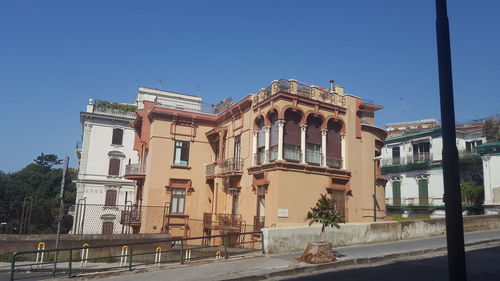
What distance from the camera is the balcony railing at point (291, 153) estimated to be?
2144 centimetres

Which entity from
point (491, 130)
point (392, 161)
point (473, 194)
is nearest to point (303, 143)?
point (473, 194)

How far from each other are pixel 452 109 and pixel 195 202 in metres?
24.4

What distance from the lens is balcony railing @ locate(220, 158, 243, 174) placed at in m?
24.7

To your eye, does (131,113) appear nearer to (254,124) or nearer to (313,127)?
(254,124)

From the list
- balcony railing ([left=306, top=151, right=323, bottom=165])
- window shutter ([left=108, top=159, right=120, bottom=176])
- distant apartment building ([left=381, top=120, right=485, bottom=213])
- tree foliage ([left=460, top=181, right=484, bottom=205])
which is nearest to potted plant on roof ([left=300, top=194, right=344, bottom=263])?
balcony railing ([left=306, top=151, right=323, bottom=165])

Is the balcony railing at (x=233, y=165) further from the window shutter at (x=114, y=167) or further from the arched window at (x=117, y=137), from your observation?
the arched window at (x=117, y=137)

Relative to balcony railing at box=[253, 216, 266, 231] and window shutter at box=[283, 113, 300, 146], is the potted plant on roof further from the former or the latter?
window shutter at box=[283, 113, 300, 146]

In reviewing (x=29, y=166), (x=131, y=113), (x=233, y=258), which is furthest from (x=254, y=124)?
(x=29, y=166)

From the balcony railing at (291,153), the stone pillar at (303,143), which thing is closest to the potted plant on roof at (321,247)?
the balcony railing at (291,153)

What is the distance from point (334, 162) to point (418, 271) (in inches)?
496

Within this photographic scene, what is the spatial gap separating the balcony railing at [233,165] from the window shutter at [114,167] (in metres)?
22.1

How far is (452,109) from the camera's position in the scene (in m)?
4.87

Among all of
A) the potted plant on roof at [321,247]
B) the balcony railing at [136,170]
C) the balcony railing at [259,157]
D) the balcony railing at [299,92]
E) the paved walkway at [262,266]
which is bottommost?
the paved walkway at [262,266]

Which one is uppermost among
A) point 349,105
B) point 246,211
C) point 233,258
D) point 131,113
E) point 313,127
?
point 131,113
